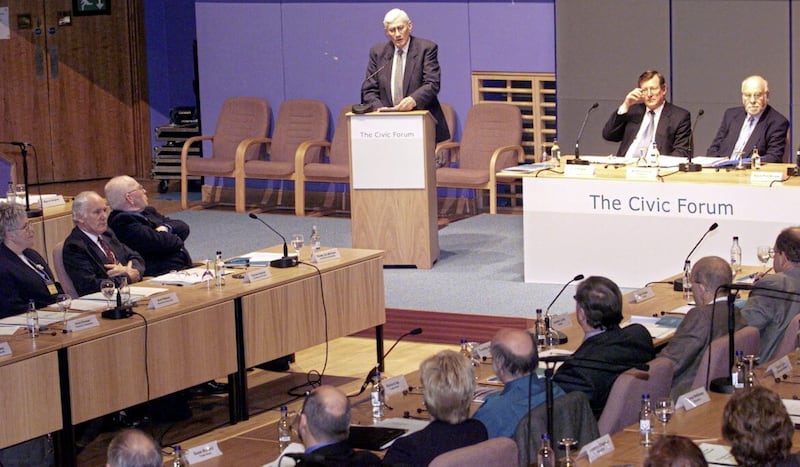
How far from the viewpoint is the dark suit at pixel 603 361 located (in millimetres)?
5148

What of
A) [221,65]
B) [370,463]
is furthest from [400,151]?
[370,463]

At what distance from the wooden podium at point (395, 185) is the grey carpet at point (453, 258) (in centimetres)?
22

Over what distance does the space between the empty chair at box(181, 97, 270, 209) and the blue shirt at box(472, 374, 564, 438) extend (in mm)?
8572

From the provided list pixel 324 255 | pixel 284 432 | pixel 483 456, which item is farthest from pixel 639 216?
pixel 483 456

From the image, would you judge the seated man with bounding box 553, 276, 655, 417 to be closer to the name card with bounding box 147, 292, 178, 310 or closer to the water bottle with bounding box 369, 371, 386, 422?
the water bottle with bounding box 369, 371, 386, 422

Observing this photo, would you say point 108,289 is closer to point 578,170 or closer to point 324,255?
point 324,255

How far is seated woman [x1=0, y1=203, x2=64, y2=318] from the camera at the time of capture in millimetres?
6648

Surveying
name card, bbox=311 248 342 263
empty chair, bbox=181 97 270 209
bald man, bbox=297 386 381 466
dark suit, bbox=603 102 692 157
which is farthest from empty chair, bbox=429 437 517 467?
empty chair, bbox=181 97 270 209

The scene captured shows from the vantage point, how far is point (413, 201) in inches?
392

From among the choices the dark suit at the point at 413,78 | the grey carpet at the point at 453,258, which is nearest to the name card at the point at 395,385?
the grey carpet at the point at 453,258

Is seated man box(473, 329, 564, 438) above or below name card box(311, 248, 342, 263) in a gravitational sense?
below

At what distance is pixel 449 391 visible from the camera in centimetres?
433

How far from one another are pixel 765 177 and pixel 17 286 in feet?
14.3

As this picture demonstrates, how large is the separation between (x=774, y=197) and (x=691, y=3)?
312cm
